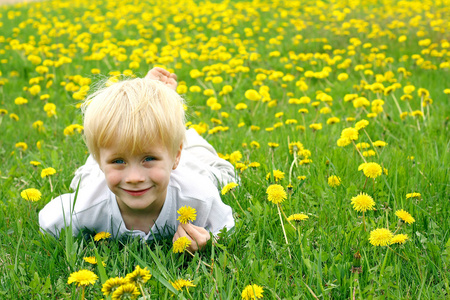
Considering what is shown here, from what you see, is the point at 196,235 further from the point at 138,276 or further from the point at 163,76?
the point at 163,76

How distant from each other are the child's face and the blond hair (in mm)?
35

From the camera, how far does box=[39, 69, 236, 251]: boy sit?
181 cm

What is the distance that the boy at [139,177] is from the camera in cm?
181

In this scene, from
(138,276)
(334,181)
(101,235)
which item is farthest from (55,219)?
(334,181)

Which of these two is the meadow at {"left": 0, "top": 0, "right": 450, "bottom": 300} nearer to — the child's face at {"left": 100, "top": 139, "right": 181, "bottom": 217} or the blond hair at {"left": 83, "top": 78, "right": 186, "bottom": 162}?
the child's face at {"left": 100, "top": 139, "right": 181, "bottom": 217}

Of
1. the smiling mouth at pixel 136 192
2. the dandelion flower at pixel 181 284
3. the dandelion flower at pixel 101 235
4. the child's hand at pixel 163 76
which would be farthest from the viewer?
the child's hand at pixel 163 76

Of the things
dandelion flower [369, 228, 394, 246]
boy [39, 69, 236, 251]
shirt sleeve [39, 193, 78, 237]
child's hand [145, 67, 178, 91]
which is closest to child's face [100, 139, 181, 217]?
boy [39, 69, 236, 251]

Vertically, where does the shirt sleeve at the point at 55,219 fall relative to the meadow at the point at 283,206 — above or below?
above

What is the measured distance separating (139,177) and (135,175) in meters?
0.02

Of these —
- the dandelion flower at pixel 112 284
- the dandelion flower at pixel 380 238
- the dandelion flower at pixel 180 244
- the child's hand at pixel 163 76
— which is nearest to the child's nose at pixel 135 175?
the dandelion flower at pixel 180 244

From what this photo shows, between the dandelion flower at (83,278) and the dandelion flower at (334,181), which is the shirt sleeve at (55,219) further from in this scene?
the dandelion flower at (334,181)

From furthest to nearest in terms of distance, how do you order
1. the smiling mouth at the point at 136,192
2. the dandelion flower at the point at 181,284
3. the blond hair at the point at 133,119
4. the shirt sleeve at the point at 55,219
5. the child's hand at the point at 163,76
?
the child's hand at the point at 163,76 < the shirt sleeve at the point at 55,219 < the smiling mouth at the point at 136,192 < the blond hair at the point at 133,119 < the dandelion flower at the point at 181,284

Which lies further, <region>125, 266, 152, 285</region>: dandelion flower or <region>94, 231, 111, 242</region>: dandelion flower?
<region>94, 231, 111, 242</region>: dandelion flower

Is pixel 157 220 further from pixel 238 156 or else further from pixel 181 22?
pixel 181 22
